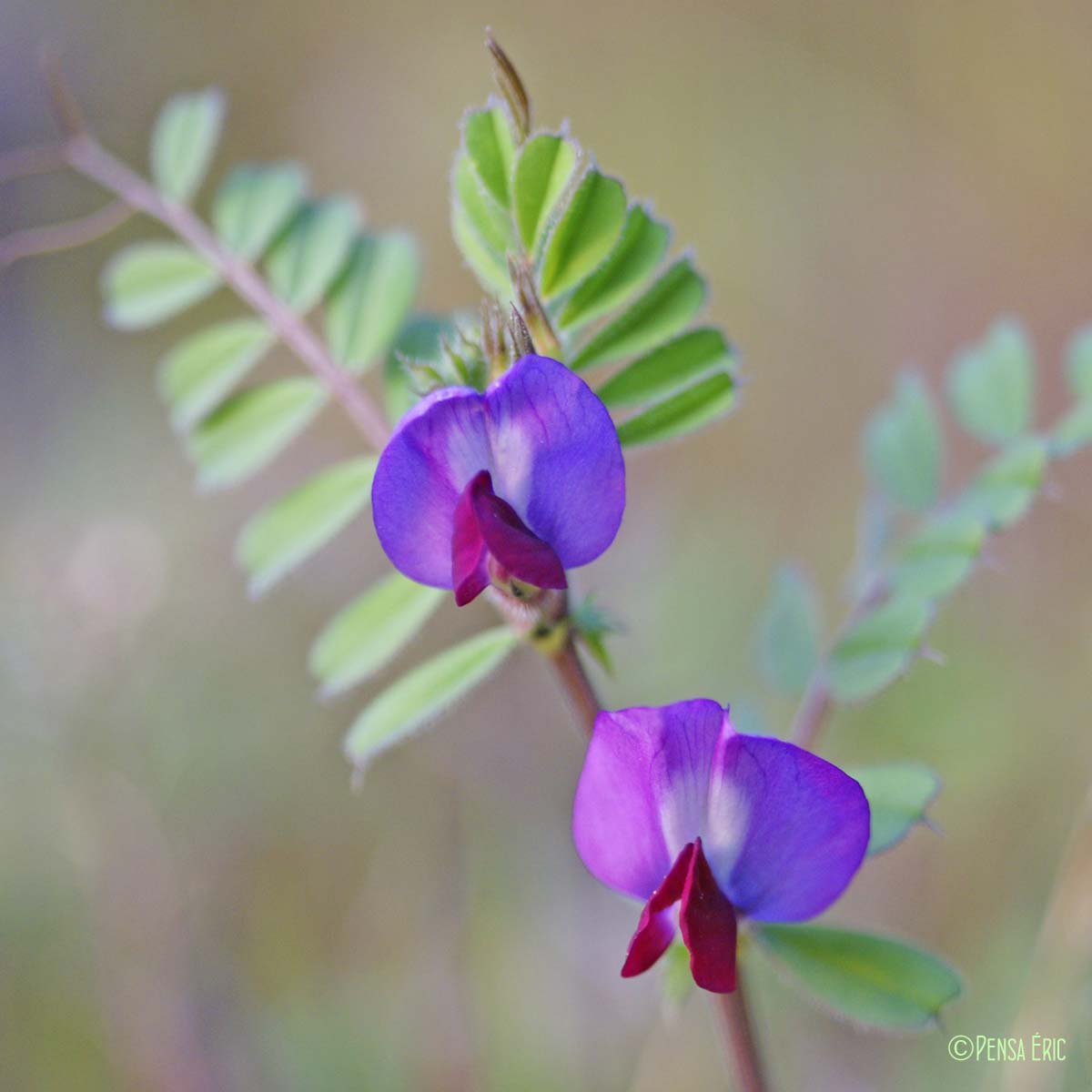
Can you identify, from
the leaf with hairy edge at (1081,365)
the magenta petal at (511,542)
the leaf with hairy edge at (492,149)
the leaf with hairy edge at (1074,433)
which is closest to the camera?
Answer: the magenta petal at (511,542)

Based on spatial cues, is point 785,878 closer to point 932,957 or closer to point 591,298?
point 932,957

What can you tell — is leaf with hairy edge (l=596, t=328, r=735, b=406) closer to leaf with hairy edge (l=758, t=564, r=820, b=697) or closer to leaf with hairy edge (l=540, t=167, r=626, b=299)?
leaf with hairy edge (l=540, t=167, r=626, b=299)

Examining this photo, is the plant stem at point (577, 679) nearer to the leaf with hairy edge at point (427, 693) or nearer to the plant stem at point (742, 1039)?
the leaf with hairy edge at point (427, 693)

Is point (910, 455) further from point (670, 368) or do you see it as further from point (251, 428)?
point (251, 428)

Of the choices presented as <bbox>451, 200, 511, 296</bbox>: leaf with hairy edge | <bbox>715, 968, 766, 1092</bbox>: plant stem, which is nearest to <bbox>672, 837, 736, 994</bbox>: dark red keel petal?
<bbox>715, 968, 766, 1092</bbox>: plant stem

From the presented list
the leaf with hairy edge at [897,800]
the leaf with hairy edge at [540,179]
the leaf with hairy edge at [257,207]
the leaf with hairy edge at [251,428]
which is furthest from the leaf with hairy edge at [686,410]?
the leaf with hairy edge at [257,207]
